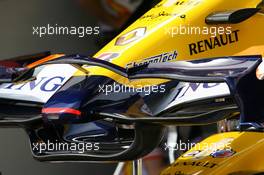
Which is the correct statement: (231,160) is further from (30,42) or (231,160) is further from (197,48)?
(30,42)

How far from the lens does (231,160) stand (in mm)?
1613

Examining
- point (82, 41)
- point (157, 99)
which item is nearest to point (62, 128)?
point (157, 99)

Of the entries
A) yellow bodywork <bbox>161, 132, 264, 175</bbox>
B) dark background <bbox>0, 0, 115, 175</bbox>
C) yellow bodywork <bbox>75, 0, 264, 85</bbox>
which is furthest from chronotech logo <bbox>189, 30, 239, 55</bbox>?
dark background <bbox>0, 0, 115, 175</bbox>

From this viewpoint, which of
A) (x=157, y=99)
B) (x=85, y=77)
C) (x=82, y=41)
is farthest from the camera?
(x=82, y=41)

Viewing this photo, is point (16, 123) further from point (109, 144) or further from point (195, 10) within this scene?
point (195, 10)

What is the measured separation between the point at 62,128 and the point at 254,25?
1.76 feet

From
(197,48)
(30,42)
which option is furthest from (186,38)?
(30,42)

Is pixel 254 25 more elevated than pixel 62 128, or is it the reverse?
pixel 254 25

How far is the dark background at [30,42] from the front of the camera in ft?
9.28

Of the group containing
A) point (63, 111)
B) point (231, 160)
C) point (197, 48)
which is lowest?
point (231, 160)

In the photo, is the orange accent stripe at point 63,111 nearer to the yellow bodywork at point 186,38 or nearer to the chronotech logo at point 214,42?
the yellow bodywork at point 186,38

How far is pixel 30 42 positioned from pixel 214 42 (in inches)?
50.5

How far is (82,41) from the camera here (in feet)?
9.20

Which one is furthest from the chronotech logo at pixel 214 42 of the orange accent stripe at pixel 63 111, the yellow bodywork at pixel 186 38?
the orange accent stripe at pixel 63 111
